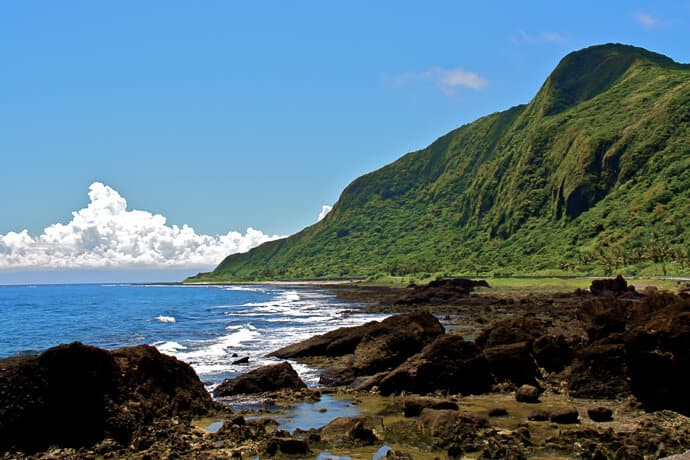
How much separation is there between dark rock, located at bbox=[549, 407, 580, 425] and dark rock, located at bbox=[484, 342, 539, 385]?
6071mm

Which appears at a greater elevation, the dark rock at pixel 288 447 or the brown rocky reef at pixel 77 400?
the brown rocky reef at pixel 77 400

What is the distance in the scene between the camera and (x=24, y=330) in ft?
241

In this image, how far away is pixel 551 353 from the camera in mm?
27688

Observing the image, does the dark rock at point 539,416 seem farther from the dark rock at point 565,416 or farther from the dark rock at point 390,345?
the dark rock at point 390,345

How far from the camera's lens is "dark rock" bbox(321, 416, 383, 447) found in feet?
54.9

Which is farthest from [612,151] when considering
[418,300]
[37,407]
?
[37,407]

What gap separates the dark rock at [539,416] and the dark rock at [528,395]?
7.92ft

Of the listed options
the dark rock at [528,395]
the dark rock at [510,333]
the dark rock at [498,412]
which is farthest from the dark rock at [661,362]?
the dark rock at [510,333]

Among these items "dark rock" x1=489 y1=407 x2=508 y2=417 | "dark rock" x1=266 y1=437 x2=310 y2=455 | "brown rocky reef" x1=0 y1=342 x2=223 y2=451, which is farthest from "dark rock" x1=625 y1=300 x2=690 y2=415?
"brown rocky reef" x1=0 y1=342 x2=223 y2=451

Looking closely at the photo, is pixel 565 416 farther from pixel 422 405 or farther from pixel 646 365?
pixel 422 405

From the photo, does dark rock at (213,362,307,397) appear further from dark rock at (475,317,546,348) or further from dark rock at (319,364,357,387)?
dark rock at (475,317,546,348)

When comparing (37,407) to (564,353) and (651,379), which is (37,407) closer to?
(651,379)

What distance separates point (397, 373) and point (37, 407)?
13258 millimetres

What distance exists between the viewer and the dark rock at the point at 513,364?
24891 mm
